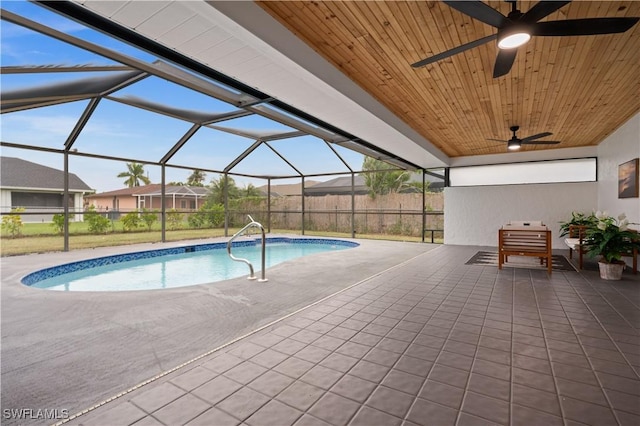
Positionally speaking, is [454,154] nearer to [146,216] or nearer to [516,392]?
[516,392]

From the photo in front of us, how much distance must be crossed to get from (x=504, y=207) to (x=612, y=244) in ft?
14.2

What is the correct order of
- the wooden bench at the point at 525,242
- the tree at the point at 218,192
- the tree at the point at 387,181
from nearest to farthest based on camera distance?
the wooden bench at the point at 525,242 < the tree at the point at 387,181 < the tree at the point at 218,192

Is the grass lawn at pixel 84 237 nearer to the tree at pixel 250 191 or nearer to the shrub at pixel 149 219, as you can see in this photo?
the shrub at pixel 149 219

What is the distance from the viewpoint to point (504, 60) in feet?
8.64

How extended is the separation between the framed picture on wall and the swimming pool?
5.98 metres

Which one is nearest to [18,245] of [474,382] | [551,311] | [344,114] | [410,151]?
[344,114]

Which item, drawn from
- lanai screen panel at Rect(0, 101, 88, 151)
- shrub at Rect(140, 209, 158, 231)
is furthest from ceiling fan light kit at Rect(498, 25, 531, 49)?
shrub at Rect(140, 209, 158, 231)

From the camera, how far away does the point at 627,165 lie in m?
5.40

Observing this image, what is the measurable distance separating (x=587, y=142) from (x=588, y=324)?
6722mm

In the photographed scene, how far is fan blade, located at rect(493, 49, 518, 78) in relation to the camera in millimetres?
2506

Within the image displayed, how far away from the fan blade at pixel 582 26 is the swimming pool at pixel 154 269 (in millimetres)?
5601

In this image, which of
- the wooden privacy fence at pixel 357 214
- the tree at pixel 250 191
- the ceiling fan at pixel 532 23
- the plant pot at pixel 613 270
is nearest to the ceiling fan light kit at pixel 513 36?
the ceiling fan at pixel 532 23

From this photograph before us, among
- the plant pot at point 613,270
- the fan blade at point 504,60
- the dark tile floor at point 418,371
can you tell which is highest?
the fan blade at point 504,60

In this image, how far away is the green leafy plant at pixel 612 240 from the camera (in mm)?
4207
